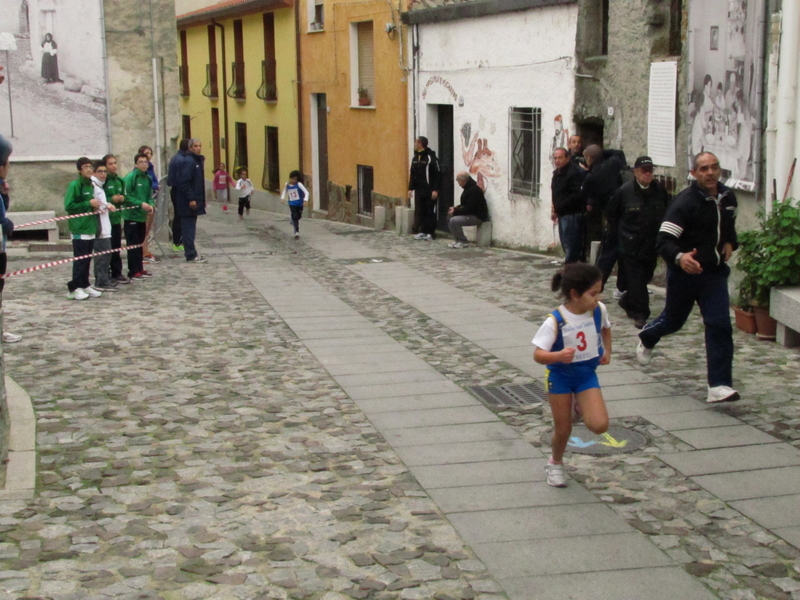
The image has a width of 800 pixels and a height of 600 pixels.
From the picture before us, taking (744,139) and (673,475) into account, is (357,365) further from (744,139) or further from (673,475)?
(744,139)

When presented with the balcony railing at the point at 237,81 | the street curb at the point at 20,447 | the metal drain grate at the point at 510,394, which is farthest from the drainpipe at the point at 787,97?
the balcony railing at the point at 237,81

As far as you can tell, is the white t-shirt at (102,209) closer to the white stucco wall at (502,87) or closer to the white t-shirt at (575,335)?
the white stucco wall at (502,87)

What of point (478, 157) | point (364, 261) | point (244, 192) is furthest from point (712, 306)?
point (244, 192)

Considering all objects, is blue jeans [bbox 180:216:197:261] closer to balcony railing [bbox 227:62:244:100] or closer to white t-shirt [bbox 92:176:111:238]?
white t-shirt [bbox 92:176:111:238]

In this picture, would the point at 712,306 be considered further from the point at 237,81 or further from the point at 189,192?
the point at 237,81

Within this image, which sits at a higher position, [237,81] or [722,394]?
Result: [237,81]

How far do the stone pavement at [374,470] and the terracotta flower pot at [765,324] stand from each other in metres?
0.15

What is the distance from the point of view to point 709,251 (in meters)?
6.99

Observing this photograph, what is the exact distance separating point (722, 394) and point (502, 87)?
35.0 ft

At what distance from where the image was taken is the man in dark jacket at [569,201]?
1264 centimetres

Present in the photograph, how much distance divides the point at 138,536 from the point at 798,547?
3038 millimetres

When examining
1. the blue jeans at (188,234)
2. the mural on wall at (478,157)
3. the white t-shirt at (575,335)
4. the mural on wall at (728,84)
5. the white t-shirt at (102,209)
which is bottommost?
the blue jeans at (188,234)

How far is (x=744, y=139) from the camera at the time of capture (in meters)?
10.4

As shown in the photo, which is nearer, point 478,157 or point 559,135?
point 559,135
